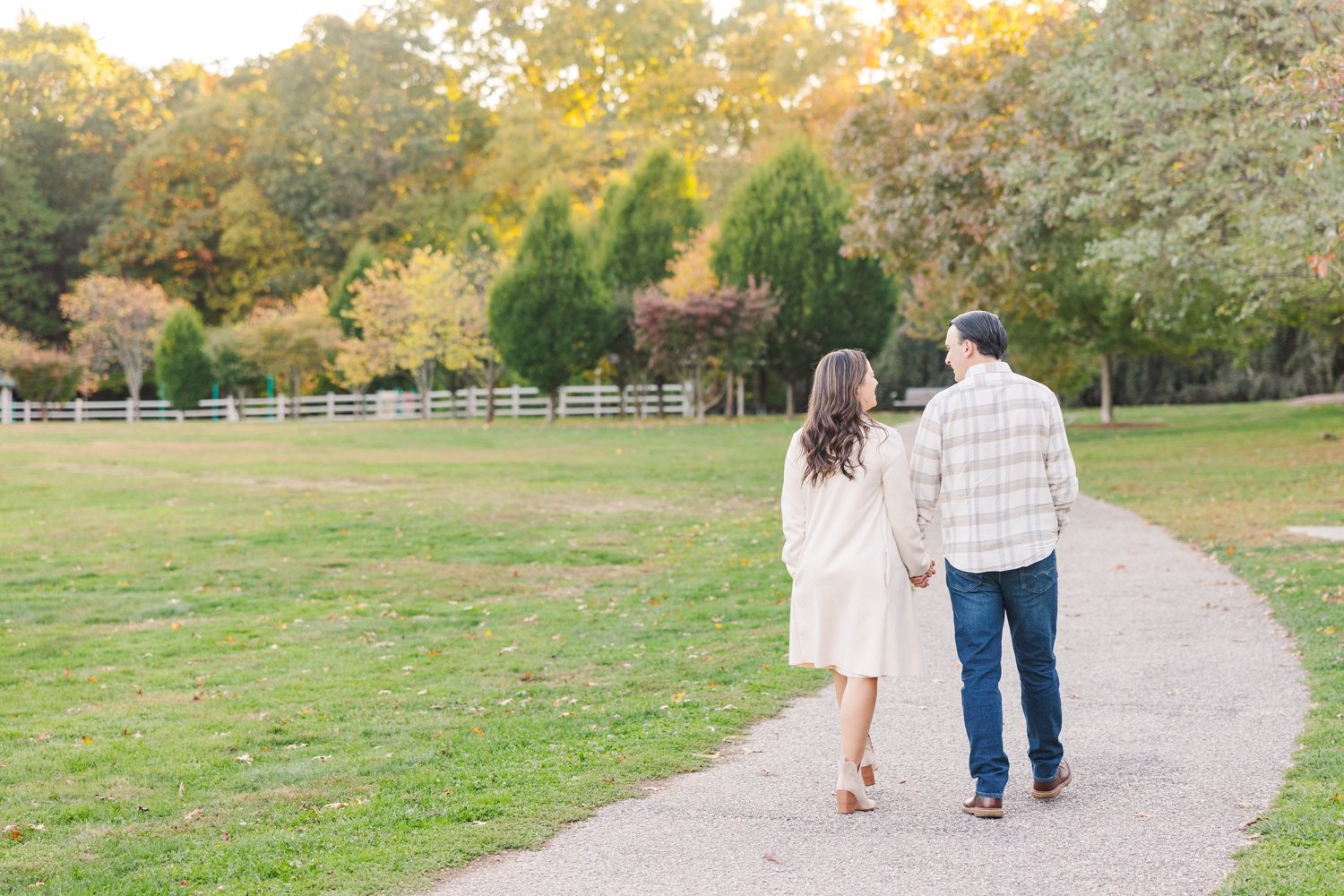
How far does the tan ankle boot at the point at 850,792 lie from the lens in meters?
5.11

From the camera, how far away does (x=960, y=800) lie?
528 cm

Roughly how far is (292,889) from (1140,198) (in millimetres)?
15958

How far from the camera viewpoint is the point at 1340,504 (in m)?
15.2

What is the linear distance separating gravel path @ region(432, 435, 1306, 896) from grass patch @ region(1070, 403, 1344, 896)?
142 millimetres

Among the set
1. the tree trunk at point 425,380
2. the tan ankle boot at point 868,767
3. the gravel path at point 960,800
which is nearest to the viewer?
the gravel path at point 960,800

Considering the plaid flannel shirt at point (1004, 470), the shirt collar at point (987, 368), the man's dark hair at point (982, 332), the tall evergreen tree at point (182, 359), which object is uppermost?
the tall evergreen tree at point (182, 359)

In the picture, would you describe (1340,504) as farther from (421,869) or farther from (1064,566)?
(421,869)

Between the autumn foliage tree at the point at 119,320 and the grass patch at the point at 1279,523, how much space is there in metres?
35.0

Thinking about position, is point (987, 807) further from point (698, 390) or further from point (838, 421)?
point (698, 390)

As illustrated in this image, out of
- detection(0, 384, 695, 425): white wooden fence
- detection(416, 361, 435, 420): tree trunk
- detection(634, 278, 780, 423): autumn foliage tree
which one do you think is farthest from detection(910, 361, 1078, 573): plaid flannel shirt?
detection(416, 361, 435, 420): tree trunk

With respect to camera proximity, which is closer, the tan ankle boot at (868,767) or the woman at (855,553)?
the woman at (855,553)

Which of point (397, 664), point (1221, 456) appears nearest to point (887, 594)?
point (397, 664)

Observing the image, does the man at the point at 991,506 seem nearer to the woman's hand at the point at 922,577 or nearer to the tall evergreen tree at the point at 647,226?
the woman's hand at the point at 922,577

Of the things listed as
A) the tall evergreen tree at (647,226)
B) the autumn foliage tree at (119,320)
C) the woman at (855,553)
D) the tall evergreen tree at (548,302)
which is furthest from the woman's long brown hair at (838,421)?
the autumn foliage tree at (119,320)
